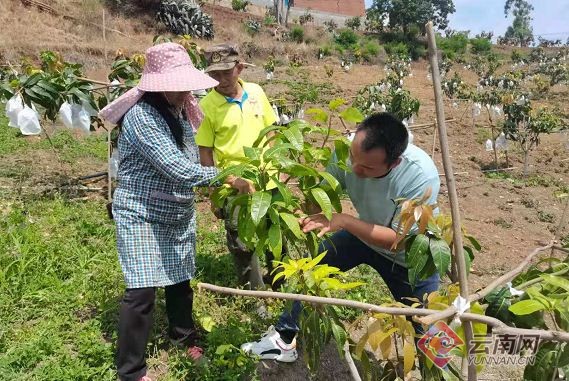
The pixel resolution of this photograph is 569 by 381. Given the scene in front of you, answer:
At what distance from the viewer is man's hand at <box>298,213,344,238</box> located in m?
1.52

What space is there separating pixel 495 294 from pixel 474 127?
866cm

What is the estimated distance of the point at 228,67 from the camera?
2205 millimetres

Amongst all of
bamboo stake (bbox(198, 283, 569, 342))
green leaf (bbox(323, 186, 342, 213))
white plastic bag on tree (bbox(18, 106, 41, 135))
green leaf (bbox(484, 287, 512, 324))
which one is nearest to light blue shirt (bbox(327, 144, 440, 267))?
green leaf (bbox(323, 186, 342, 213))

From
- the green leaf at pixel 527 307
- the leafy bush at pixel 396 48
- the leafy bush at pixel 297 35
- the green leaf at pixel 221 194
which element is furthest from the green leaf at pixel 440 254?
the leafy bush at pixel 396 48

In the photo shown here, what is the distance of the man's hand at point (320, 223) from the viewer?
4.99 ft

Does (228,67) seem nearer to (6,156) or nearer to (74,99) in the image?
(74,99)

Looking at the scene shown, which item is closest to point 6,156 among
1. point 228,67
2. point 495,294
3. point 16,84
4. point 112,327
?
point 16,84

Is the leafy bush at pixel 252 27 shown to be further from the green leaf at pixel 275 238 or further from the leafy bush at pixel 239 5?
the green leaf at pixel 275 238

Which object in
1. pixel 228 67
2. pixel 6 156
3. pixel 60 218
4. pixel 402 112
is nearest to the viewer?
pixel 228 67

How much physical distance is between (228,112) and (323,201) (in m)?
0.98

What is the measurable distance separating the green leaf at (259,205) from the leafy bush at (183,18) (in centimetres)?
2011

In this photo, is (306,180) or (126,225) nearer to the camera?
(306,180)

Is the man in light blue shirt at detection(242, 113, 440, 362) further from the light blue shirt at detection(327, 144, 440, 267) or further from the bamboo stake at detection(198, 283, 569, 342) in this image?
the bamboo stake at detection(198, 283, 569, 342)

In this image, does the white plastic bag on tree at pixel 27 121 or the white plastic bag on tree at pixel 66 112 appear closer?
the white plastic bag on tree at pixel 27 121
